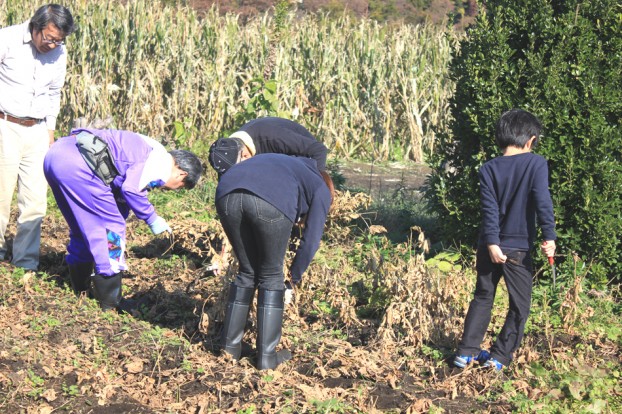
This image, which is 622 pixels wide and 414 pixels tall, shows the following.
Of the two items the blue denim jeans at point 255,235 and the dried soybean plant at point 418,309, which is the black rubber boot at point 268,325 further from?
the dried soybean plant at point 418,309

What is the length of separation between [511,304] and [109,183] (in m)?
3.07

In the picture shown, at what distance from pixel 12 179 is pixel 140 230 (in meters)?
1.78

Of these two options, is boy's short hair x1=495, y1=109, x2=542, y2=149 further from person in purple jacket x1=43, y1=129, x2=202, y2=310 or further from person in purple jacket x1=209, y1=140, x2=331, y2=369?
person in purple jacket x1=43, y1=129, x2=202, y2=310

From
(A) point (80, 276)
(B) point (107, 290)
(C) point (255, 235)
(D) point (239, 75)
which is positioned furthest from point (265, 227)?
(D) point (239, 75)

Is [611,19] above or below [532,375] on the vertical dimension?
above

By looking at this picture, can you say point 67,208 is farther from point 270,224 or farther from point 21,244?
point 270,224

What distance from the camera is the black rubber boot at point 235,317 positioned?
5.48 m

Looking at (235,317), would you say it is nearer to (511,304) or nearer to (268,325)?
(268,325)

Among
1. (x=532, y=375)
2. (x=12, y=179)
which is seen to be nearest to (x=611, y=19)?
(x=532, y=375)

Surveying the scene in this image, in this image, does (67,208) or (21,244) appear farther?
(21,244)

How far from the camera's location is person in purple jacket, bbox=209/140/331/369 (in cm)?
519

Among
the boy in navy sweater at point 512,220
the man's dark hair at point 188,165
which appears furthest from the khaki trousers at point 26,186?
the boy in navy sweater at point 512,220

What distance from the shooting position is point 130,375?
5391mm

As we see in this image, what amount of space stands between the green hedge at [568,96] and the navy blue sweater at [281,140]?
4.93ft
